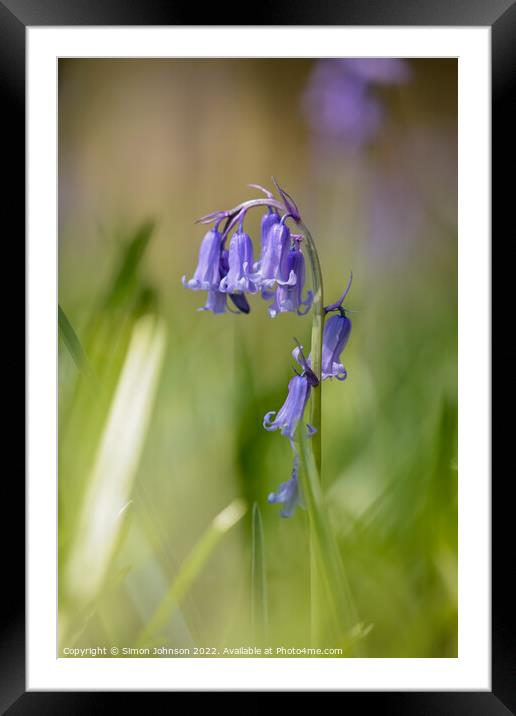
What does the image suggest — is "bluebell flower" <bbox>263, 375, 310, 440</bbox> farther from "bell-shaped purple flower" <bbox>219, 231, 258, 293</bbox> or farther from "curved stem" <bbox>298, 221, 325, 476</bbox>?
"bell-shaped purple flower" <bbox>219, 231, 258, 293</bbox>

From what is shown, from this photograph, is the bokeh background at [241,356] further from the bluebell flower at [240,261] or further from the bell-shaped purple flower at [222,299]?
the bluebell flower at [240,261]

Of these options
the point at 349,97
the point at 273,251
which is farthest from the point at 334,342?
the point at 349,97

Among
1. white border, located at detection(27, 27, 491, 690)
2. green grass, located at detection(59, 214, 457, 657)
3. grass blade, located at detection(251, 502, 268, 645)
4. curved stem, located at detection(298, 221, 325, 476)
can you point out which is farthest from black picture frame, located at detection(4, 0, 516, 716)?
curved stem, located at detection(298, 221, 325, 476)

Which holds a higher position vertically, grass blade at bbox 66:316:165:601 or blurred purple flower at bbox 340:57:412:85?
blurred purple flower at bbox 340:57:412:85

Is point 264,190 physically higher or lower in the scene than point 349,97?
lower

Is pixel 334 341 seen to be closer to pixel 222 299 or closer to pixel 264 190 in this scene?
pixel 222 299

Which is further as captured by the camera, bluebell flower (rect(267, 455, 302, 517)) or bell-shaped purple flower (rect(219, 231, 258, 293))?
bluebell flower (rect(267, 455, 302, 517))

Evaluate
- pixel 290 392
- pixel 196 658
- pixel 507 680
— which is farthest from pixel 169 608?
pixel 507 680
